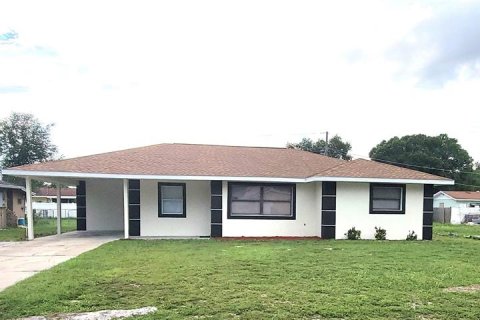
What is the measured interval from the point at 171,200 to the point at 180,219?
2.58 feet

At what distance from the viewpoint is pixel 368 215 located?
551 inches

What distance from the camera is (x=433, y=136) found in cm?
5794

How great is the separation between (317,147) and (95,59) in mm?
45922

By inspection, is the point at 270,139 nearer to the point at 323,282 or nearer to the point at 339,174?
the point at 339,174

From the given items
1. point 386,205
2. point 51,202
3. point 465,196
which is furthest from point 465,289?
point 51,202

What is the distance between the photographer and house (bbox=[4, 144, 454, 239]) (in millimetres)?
13664

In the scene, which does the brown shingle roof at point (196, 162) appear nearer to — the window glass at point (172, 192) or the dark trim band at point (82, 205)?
the window glass at point (172, 192)

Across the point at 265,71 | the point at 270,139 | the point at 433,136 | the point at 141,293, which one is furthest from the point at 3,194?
the point at 433,136

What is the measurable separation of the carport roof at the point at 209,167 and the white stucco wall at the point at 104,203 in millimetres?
1767

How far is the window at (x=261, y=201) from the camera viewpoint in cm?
1423

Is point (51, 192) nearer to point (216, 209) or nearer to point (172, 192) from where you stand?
point (172, 192)

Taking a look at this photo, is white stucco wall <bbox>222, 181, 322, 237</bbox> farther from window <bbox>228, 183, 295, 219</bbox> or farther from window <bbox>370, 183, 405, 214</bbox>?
window <bbox>370, 183, 405, 214</bbox>

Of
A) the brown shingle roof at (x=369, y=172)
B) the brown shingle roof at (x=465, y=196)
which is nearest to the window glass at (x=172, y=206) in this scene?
the brown shingle roof at (x=369, y=172)

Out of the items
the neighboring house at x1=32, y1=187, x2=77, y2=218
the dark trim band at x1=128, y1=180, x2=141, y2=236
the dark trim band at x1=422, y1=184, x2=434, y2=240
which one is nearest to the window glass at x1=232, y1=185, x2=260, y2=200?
the dark trim band at x1=128, y1=180, x2=141, y2=236
